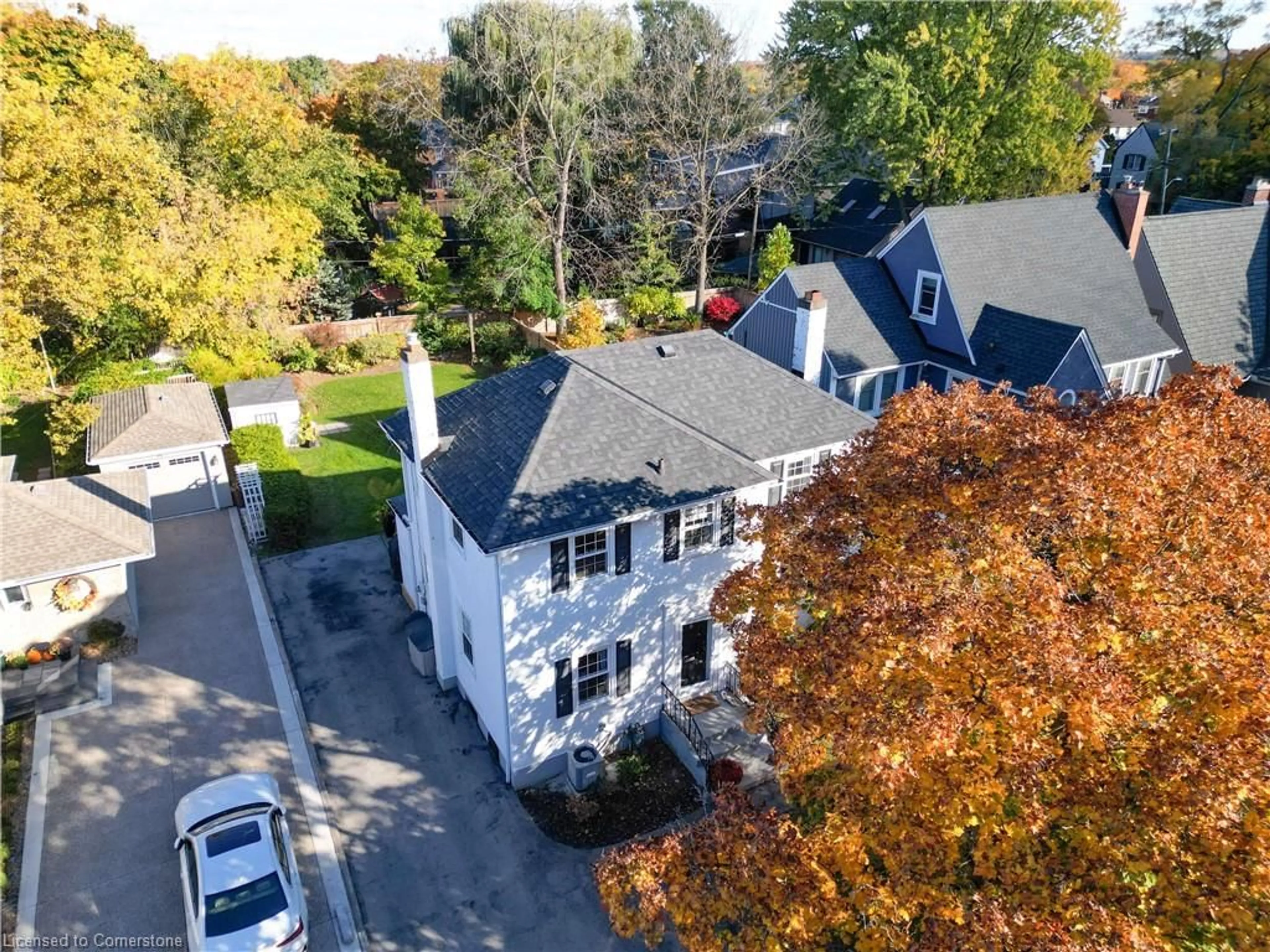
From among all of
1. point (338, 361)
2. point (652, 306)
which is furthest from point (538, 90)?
point (338, 361)

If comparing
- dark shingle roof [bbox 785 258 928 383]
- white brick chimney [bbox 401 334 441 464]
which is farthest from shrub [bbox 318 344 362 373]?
white brick chimney [bbox 401 334 441 464]

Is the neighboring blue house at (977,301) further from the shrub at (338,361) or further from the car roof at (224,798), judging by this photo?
the car roof at (224,798)

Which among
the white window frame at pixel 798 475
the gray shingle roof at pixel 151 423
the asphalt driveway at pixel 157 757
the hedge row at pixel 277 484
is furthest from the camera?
the gray shingle roof at pixel 151 423

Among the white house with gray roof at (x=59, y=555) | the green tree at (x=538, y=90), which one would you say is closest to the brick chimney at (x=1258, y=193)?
the green tree at (x=538, y=90)

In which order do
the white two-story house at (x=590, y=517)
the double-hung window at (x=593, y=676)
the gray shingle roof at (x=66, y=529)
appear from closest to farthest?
the white two-story house at (x=590, y=517) → the double-hung window at (x=593, y=676) → the gray shingle roof at (x=66, y=529)

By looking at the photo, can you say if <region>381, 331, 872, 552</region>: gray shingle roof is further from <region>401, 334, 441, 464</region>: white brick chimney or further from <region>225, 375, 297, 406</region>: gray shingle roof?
<region>225, 375, 297, 406</region>: gray shingle roof

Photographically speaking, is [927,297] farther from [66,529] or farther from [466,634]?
[66,529]
